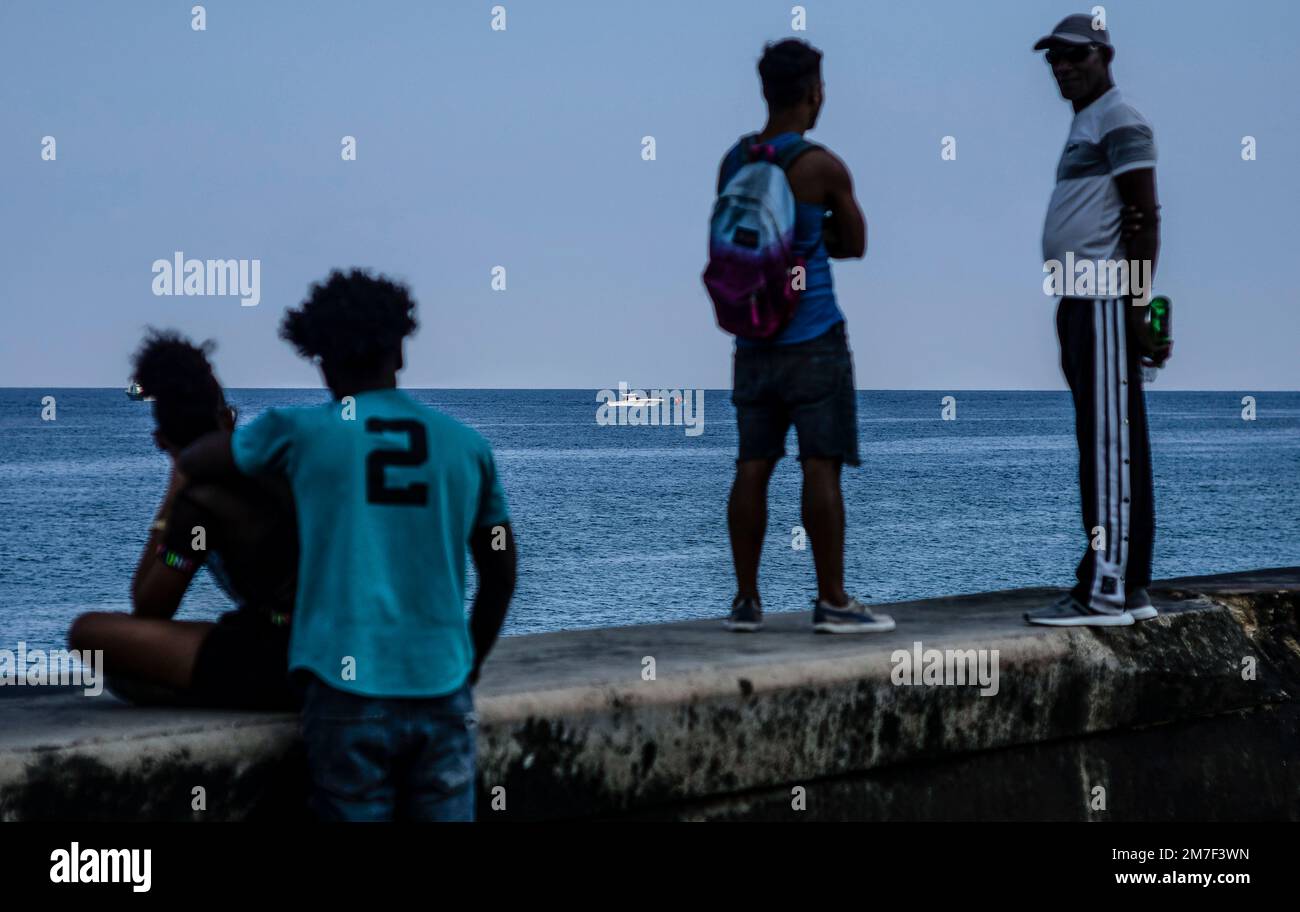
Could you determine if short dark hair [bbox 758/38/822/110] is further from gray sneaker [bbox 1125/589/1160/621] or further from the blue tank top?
gray sneaker [bbox 1125/589/1160/621]

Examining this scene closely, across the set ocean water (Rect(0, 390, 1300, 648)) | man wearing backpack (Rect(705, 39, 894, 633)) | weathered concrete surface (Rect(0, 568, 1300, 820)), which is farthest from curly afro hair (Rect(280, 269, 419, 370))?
ocean water (Rect(0, 390, 1300, 648))

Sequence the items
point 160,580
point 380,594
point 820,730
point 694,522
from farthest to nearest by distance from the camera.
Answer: point 694,522 → point 820,730 → point 160,580 → point 380,594

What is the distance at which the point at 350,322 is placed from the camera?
3.13m

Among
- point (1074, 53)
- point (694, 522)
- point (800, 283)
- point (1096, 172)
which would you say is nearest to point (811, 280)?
point (800, 283)

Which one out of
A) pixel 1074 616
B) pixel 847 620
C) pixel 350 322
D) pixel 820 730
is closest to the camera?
pixel 350 322

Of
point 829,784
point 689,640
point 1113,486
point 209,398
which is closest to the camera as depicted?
point 209,398

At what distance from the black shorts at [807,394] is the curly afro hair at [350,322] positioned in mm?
1511

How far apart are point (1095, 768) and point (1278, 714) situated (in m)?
0.86

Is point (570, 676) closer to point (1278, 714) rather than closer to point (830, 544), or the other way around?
point (830, 544)

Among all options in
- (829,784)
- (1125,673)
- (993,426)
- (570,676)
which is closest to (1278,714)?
(1125,673)

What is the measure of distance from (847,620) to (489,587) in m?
1.53

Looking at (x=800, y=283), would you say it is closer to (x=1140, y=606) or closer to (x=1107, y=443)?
(x=1107, y=443)

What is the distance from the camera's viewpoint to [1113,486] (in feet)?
15.4

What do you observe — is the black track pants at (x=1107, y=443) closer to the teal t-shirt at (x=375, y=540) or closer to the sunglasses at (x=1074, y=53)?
the sunglasses at (x=1074, y=53)
